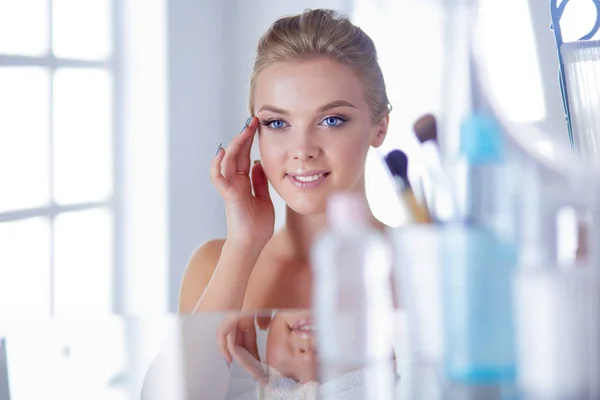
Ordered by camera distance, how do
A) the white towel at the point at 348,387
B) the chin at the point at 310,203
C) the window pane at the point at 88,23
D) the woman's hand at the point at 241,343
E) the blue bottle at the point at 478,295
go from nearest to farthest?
1. the blue bottle at the point at 478,295
2. the white towel at the point at 348,387
3. the woman's hand at the point at 241,343
4. the chin at the point at 310,203
5. the window pane at the point at 88,23

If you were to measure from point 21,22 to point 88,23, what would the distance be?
99 mm

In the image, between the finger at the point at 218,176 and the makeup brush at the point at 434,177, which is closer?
the makeup brush at the point at 434,177

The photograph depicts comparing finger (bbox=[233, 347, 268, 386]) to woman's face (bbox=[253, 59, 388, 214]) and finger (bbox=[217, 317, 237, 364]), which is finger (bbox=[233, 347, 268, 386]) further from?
woman's face (bbox=[253, 59, 388, 214])

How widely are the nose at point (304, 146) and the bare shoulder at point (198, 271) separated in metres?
0.16

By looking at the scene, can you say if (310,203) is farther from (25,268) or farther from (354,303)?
(25,268)

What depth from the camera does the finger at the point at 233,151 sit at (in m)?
0.94

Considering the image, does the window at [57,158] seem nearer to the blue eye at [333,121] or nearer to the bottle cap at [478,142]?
the blue eye at [333,121]

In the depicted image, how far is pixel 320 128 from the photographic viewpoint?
89 cm

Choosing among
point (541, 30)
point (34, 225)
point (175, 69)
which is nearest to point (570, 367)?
point (541, 30)

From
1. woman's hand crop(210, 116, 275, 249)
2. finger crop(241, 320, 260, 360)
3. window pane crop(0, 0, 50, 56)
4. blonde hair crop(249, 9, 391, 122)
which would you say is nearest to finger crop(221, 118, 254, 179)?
woman's hand crop(210, 116, 275, 249)

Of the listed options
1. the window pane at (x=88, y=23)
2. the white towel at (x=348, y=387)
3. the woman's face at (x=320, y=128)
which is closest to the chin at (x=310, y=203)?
the woman's face at (x=320, y=128)

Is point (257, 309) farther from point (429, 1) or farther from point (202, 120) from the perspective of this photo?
point (429, 1)

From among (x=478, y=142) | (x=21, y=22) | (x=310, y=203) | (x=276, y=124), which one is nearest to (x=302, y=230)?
(x=310, y=203)

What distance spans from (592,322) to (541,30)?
0.52m
